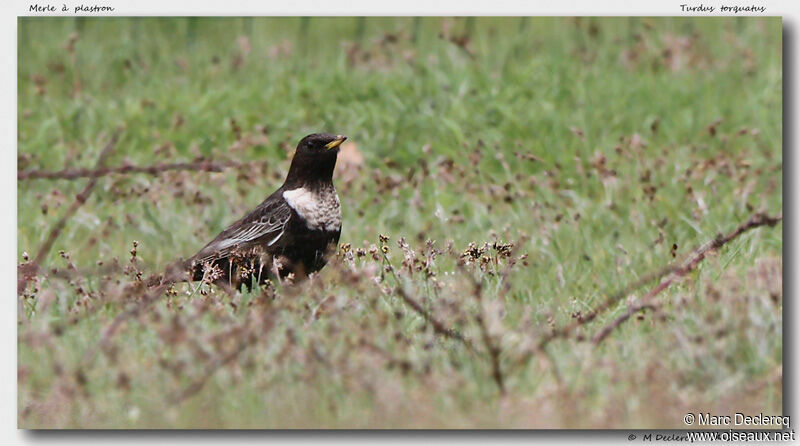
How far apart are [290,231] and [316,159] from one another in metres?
0.45

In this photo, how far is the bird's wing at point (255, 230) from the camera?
6.64 meters

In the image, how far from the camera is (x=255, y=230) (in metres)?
6.70

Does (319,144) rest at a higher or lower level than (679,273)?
higher

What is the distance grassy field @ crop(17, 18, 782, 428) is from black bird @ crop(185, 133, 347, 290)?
0.69ft

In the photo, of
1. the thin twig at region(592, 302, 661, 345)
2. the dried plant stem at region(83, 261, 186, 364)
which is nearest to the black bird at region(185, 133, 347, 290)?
the dried plant stem at region(83, 261, 186, 364)

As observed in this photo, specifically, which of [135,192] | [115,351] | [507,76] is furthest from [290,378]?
[507,76]

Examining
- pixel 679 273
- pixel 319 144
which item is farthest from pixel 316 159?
pixel 679 273

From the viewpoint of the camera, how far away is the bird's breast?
6609 mm

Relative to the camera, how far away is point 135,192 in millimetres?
7820

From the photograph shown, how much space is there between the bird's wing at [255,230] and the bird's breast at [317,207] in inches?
2.2

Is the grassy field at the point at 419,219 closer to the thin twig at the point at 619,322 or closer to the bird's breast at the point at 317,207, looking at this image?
the thin twig at the point at 619,322

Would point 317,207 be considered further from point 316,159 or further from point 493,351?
point 493,351

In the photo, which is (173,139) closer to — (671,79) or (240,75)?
(240,75)

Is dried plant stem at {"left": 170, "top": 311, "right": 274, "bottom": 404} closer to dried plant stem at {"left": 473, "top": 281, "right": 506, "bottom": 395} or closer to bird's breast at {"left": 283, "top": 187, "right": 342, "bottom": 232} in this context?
dried plant stem at {"left": 473, "top": 281, "right": 506, "bottom": 395}
